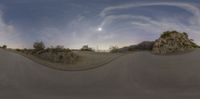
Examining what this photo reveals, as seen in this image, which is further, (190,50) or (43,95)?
(190,50)

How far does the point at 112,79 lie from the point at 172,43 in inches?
159

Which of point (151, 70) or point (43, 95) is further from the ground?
point (151, 70)

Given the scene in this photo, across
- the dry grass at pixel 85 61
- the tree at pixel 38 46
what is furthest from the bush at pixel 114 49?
the tree at pixel 38 46

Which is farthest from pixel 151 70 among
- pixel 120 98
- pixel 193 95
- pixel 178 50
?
pixel 120 98

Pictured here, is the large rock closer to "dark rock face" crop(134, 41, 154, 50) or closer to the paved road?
"dark rock face" crop(134, 41, 154, 50)

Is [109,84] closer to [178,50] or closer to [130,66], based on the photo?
[130,66]

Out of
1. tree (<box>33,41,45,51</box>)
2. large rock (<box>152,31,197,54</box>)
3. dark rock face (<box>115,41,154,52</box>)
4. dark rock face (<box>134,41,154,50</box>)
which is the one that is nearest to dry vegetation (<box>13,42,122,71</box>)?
tree (<box>33,41,45,51</box>)

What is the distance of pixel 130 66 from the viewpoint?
13.2 metres

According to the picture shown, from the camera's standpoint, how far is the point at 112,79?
1229 cm

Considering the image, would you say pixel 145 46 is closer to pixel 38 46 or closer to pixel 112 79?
pixel 112 79

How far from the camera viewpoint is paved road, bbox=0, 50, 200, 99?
1066 cm

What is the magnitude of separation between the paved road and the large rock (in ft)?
1.34

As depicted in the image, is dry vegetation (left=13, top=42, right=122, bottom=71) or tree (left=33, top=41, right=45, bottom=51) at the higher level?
tree (left=33, top=41, right=45, bottom=51)

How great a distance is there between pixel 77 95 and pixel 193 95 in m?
4.40
